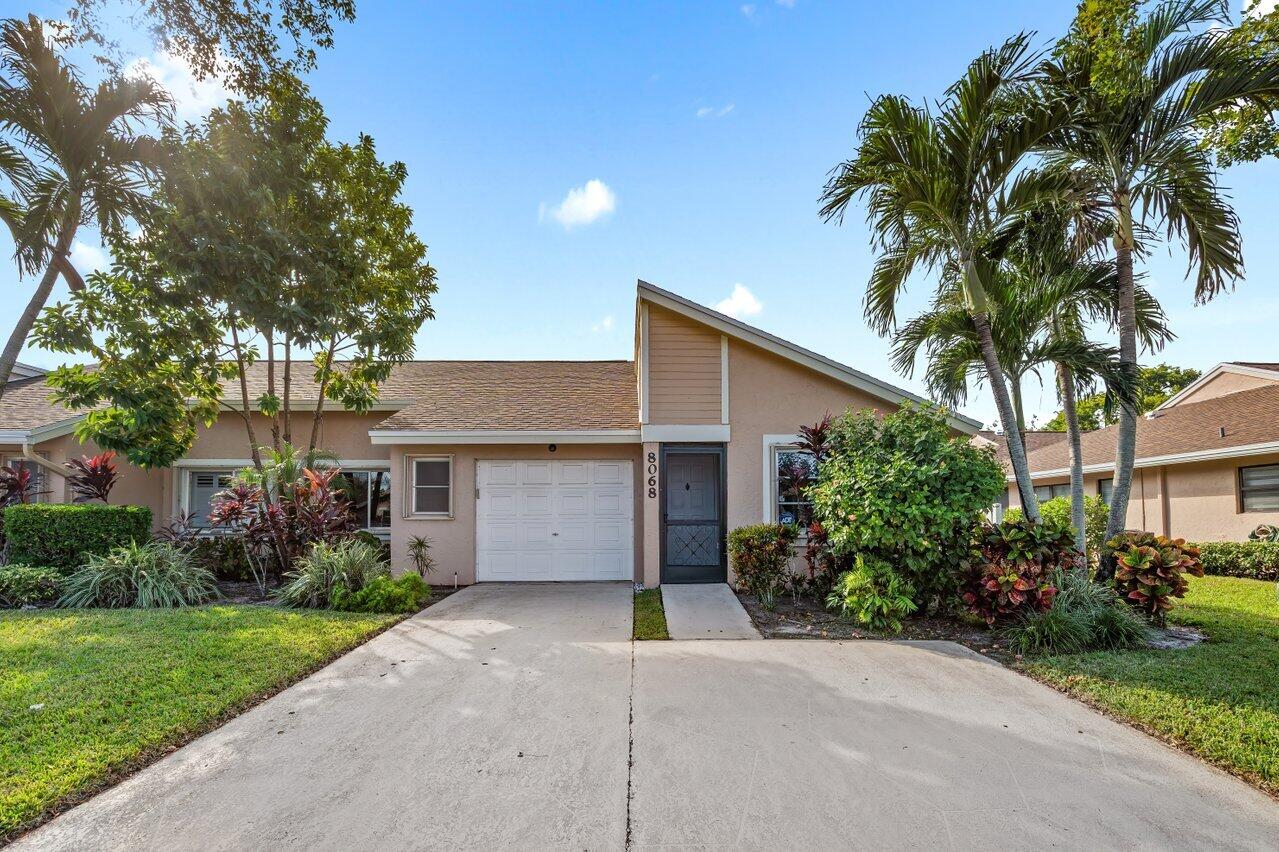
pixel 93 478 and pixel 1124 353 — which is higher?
pixel 1124 353

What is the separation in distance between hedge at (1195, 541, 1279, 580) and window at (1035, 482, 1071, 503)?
230 inches

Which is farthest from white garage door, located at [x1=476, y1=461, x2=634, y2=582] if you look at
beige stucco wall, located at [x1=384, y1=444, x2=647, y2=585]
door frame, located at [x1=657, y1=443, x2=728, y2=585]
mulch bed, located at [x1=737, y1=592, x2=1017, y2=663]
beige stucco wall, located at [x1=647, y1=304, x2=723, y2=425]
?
mulch bed, located at [x1=737, y1=592, x2=1017, y2=663]

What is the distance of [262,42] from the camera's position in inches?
300

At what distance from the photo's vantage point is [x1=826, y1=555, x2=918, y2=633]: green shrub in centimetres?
701

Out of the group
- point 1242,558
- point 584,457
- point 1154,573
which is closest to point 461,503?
point 584,457

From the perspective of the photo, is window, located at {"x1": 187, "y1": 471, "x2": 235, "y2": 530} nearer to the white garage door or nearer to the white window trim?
the white window trim

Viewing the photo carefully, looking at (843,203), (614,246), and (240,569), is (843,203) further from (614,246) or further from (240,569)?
(240,569)

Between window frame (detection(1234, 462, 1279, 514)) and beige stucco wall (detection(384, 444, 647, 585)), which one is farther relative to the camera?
window frame (detection(1234, 462, 1279, 514))

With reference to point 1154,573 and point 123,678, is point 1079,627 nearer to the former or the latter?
point 1154,573

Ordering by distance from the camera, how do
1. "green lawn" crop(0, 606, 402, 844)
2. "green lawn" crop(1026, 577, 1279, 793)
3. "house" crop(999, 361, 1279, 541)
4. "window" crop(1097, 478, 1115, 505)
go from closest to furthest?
1. "green lawn" crop(0, 606, 402, 844)
2. "green lawn" crop(1026, 577, 1279, 793)
3. "house" crop(999, 361, 1279, 541)
4. "window" crop(1097, 478, 1115, 505)

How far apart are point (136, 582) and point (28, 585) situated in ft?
4.73

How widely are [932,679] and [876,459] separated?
2.85 metres

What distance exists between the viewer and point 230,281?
877 centimetres

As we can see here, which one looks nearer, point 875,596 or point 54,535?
point 875,596
